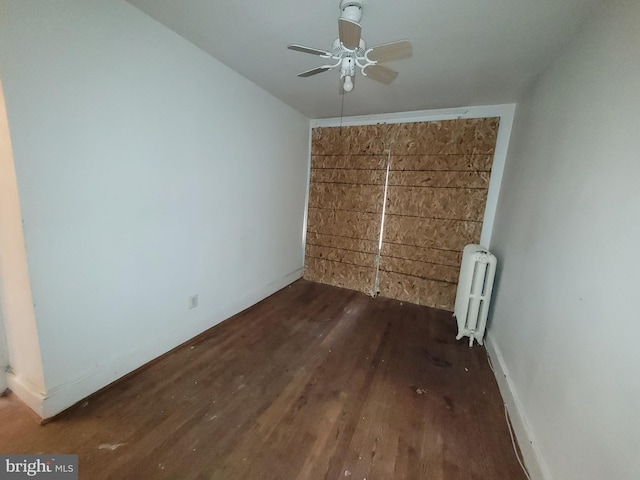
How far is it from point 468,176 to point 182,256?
324 centimetres

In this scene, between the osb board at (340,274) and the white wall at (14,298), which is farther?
the osb board at (340,274)

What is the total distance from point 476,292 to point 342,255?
6.15ft

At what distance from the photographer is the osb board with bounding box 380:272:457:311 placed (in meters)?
3.33

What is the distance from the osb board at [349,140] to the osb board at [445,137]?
14 cm

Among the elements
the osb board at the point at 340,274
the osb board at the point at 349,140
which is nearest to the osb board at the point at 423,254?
the osb board at the point at 340,274

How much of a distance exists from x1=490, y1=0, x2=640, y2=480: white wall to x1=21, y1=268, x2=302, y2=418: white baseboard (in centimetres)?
255

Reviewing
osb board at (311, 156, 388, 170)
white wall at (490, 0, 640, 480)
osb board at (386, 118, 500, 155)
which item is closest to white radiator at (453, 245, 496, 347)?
white wall at (490, 0, 640, 480)

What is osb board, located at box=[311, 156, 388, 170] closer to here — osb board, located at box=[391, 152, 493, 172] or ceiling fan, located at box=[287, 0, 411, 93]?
osb board, located at box=[391, 152, 493, 172]

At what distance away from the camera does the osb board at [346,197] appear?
3.55m

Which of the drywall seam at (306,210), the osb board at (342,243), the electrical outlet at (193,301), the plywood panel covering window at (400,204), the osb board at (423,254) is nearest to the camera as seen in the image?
the electrical outlet at (193,301)

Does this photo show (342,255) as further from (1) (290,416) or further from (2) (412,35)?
(2) (412,35)

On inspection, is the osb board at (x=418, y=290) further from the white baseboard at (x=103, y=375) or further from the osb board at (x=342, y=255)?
the white baseboard at (x=103, y=375)

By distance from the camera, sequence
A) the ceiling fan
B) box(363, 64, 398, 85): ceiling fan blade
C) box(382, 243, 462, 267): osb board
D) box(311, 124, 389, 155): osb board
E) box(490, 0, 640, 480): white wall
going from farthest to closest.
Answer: box(311, 124, 389, 155): osb board → box(382, 243, 462, 267): osb board → box(363, 64, 398, 85): ceiling fan blade → the ceiling fan → box(490, 0, 640, 480): white wall

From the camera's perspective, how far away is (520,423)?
5.08ft
